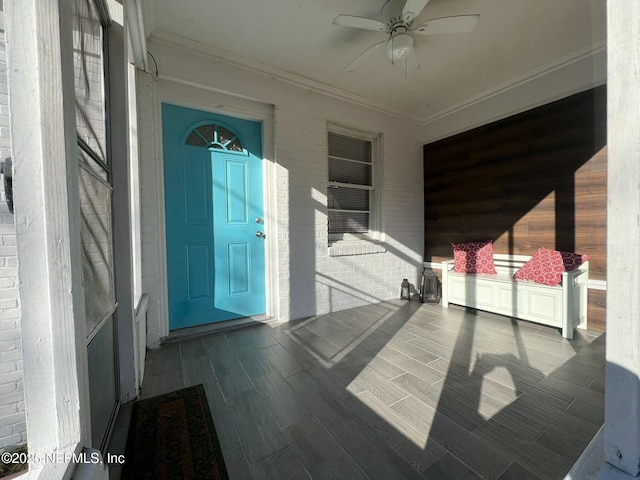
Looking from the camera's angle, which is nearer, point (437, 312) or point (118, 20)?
point (118, 20)

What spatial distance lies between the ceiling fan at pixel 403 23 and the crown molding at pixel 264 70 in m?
1.09

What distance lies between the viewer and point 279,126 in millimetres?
2996

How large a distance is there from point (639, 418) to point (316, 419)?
4.26 feet

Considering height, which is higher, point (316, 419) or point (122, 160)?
point (122, 160)

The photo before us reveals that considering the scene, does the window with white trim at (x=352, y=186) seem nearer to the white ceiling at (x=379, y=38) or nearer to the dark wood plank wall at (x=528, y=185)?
the white ceiling at (x=379, y=38)

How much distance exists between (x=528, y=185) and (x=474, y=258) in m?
1.06

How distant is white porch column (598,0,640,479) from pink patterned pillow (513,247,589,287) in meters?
2.61

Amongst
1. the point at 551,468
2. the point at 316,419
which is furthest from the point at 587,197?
the point at 316,419

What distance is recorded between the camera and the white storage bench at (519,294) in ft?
8.30

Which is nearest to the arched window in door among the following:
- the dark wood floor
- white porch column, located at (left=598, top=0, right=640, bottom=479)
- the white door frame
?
the white door frame

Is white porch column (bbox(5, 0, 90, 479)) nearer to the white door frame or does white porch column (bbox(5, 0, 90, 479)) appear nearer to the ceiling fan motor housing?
the white door frame

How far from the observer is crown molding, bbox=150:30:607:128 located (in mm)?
2475

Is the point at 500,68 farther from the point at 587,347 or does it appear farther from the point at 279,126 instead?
the point at 587,347

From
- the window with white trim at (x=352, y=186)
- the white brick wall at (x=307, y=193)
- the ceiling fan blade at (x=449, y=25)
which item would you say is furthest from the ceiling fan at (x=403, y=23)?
the window with white trim at (x=352, y=186)
